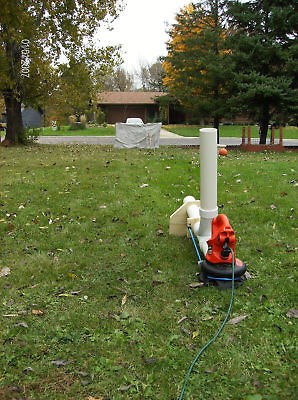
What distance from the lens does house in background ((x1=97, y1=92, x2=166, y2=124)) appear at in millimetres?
41312

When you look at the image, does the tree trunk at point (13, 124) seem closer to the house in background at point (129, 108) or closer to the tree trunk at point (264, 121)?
the tree trunk at point (264, 121)

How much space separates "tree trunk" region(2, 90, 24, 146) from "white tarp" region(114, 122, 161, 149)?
466 cm

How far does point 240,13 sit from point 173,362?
48.4 feet

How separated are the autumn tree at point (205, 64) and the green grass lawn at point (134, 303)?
1028 centimetres

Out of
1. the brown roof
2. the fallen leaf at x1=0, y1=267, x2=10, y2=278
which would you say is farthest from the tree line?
the brown roof

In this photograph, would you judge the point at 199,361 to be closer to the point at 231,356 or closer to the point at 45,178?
the point at 231,356

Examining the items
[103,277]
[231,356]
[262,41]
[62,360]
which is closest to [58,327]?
[62,360]

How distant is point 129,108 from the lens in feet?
138

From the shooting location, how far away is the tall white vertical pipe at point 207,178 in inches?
135

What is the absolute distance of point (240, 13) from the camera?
14.5 metres

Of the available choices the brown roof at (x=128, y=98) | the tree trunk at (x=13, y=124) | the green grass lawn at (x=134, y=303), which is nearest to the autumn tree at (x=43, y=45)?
the tree trunk at (x=13, y=124)

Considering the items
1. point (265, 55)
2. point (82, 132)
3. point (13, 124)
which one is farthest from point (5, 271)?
point (82, 132)

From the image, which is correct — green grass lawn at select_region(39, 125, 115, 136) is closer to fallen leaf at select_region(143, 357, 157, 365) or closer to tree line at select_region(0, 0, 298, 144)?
tree line at select_region(0, 0, 298, 144)

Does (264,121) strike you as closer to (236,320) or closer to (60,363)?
(236,320)
